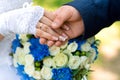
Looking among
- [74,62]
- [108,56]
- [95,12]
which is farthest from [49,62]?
[108,56]

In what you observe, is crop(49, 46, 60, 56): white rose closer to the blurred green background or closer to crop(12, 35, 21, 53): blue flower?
crop(12, 35, 21, 53): blue flower

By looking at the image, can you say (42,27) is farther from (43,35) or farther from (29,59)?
(29,59)

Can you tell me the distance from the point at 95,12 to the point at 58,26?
0.72 ft

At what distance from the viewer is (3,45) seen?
9.34 feet

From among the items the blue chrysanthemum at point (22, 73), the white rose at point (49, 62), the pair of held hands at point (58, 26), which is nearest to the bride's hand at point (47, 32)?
the pair of held hands at point (58, 26)

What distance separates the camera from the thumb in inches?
104

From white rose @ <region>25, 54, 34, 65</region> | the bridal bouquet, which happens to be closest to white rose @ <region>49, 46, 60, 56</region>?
the bridal bouquet

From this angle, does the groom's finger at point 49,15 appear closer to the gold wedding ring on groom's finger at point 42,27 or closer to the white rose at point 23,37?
the gold wedding ring on groom's finger at point 42,27

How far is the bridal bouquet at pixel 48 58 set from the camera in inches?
108

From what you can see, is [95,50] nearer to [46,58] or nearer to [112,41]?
[46,58]

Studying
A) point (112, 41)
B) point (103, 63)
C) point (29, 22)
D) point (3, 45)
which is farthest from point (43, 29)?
point (112, 41)

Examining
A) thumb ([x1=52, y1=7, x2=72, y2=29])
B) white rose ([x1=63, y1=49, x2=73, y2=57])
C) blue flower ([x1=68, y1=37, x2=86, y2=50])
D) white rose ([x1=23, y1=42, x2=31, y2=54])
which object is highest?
thumb ([x1=52, y1=7, x2=72, y2=29])

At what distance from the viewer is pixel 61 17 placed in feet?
8.70

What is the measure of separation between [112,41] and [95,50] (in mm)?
2603
